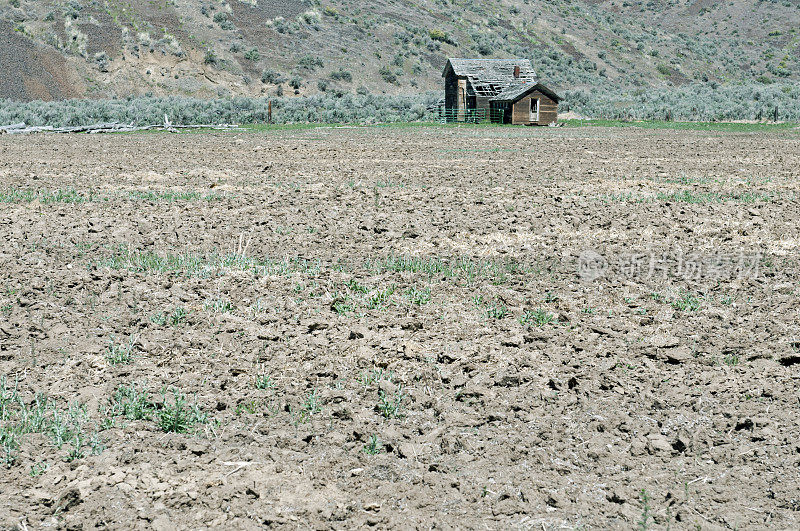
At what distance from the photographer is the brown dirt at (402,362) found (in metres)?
5.09

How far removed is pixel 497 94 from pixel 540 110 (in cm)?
A: 493

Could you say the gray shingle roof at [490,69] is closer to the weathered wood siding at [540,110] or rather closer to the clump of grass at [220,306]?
the weathered wood siding at [540,110]

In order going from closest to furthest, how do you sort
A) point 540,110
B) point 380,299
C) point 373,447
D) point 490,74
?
point 373,447, point 380,299, point 540,110, point 490,74

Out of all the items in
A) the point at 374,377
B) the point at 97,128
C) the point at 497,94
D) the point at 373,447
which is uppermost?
the point at 497,94

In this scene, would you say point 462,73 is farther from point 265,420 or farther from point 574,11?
point 574,11

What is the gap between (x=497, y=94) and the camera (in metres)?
53.2

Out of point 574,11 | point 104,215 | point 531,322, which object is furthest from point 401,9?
point 531,322

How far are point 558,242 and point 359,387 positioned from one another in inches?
252

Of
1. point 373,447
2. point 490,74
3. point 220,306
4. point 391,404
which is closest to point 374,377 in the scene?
point 391,404

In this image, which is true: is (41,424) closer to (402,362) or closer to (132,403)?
(132,403)

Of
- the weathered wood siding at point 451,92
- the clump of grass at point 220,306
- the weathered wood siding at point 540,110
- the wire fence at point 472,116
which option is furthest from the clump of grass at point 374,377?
the weathered wood siding at point 451,92

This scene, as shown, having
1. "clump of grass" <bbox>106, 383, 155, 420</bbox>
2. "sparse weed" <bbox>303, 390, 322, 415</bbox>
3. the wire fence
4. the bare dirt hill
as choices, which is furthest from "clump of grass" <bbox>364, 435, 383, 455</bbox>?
the bare dirt hill

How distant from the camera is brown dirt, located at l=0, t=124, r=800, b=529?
16.7 ft

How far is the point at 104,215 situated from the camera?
47.5 feet
